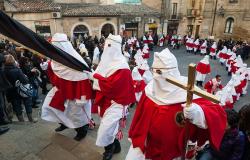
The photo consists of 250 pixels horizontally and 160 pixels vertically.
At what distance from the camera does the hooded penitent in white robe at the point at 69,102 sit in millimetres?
4387

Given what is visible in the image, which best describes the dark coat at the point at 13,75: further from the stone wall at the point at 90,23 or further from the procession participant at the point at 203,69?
the stone wall at the point at 90,23

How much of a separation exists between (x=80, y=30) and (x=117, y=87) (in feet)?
69.2

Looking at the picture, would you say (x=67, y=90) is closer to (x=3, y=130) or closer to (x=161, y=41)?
(x=3, y=130)

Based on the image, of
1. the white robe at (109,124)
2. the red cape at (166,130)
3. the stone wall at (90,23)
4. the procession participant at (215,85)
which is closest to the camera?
the red cape at (166,130)

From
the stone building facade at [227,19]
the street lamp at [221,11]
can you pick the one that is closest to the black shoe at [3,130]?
the stone building facade at [227,19]

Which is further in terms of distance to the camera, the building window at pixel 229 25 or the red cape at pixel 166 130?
the building window at pixel 229 25

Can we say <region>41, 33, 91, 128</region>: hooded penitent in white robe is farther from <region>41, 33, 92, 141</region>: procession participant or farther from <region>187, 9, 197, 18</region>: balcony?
<region>187, 9, 197, 18</region>: balcony

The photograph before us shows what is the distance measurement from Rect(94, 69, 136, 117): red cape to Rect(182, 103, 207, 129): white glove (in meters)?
1.71

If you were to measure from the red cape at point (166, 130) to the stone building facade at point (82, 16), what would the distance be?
21.2 metres

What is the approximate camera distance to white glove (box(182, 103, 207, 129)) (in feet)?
7.25

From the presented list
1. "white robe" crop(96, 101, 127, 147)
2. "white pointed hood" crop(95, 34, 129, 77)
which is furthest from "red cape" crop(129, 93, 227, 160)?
"white pointed hood" crop(95, 34, 129, 77)

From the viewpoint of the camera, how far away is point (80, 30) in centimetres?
2378

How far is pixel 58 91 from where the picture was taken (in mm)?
4562

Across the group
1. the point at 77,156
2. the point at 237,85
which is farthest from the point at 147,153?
the point at 237,85
